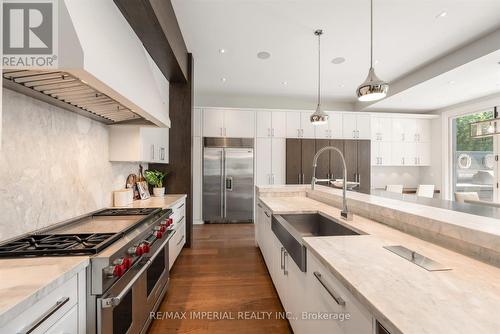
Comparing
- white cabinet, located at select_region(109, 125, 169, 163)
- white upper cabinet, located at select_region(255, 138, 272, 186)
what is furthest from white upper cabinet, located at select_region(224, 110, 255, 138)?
white cabinet, located at select_region(109, 125, 169, 163)

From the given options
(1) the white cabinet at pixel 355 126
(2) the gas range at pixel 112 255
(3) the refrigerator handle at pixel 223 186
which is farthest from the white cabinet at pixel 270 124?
(2) the gas range at pixel 112 255

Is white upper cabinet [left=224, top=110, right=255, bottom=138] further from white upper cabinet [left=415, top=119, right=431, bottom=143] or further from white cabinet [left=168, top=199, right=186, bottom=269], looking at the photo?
white upper cabinet [left=415, top=119, right=431, bottom=143]

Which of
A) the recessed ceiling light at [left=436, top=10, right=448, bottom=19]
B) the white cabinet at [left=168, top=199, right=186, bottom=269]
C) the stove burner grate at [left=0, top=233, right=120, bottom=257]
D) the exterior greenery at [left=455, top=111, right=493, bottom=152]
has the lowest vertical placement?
the white cabinet at [left=168, top=199, right=186, bottom=269]

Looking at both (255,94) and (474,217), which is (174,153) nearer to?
(255,94)

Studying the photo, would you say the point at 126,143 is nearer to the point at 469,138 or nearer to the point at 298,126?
the point at 298,126

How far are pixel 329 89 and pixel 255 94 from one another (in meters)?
1.73

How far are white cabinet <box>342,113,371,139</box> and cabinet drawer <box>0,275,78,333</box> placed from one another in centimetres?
579

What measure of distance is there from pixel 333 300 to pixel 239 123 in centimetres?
469

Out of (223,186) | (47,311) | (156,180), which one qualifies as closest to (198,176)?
(223,186)

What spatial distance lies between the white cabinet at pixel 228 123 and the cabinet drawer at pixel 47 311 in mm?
4438

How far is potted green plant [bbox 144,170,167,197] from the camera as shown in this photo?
337cm

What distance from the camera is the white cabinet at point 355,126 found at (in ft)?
19.1

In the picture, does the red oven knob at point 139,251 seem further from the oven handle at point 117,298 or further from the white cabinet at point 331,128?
the white cabinet at point 331,128

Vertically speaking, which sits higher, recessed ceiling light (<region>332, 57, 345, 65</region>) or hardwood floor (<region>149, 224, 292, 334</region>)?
recessed ceiling light (<region>332, 57, 345, 65</region>)
